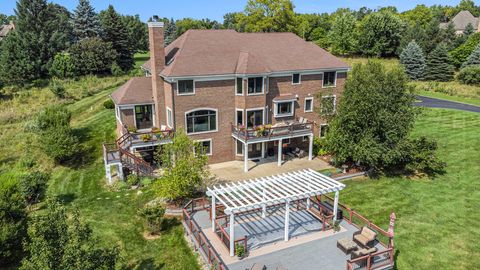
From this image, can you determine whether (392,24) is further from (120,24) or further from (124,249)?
(124,249)

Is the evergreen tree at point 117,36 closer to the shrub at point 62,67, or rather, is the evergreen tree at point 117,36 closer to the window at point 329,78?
the shrub at point 62,67

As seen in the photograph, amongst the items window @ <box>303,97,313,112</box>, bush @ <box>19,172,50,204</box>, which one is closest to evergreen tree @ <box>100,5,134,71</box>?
window @ <box>303,97,313,112</box>

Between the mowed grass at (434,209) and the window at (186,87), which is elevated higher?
the window at (186,87)

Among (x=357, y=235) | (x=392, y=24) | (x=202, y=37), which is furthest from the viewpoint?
(x=392, y=24)

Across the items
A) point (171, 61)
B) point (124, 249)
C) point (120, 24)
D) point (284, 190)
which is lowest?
point (124, 249)

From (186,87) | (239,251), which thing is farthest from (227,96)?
(239,251)

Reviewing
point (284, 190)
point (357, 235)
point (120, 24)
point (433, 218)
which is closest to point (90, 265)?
point (284, 190)

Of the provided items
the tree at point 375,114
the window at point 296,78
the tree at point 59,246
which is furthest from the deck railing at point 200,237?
the window at point 296,78

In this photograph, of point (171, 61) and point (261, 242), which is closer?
point (261, 242)
